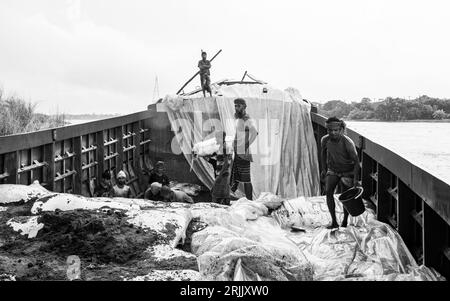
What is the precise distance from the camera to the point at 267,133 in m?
9.17

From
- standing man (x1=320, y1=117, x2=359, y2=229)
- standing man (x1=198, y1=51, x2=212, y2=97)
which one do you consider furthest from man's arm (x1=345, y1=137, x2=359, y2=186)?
standing man (x1=198, y1=51, x2=212, y2=97)

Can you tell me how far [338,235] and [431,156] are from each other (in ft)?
44.7

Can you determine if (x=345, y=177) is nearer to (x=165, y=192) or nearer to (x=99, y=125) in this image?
(x=165, y=192)

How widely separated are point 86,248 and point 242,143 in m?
3.59

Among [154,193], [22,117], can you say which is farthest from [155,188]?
[22,117]

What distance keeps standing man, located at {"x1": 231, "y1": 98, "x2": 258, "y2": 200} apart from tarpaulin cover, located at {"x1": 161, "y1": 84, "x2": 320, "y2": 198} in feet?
5.99

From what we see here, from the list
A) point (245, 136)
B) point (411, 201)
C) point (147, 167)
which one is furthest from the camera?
point (147, 167)

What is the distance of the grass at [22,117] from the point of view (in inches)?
361

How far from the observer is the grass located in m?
9.17

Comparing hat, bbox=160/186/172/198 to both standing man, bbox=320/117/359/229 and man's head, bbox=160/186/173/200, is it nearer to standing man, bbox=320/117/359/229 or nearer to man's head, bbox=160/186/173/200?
man's head, bbox=160/186/173/200

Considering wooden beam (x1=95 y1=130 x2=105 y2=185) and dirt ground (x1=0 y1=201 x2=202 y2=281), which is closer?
dirt ground (x1=0 y1=201 x2=202 y2=281)

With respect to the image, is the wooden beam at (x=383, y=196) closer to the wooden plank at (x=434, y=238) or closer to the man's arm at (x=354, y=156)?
the man's arm at (x=354, y=156)
